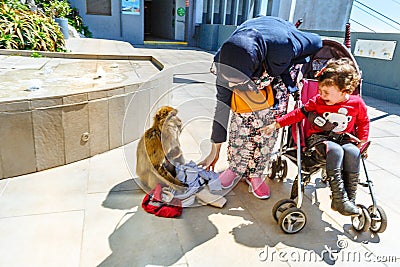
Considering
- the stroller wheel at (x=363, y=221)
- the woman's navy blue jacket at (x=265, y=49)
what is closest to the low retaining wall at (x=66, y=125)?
the woman's navy blue jacket at (x=265, y=49)

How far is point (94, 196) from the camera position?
86.8 inches

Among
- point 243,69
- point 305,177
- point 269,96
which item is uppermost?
point 243,69

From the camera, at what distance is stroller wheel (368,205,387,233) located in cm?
188

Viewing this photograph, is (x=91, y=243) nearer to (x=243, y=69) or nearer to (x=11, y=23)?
(x=243, y=69)

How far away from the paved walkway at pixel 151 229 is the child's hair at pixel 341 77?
0.89m

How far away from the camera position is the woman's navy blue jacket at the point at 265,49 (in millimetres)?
1701

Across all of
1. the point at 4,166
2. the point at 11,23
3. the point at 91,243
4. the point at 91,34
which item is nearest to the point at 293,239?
the point at 91,243

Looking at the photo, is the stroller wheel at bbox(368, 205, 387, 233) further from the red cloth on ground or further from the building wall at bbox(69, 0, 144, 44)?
the building wall at bbox(69, 0, 144, 44)

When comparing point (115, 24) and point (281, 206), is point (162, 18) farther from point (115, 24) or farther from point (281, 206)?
point (281, 206)

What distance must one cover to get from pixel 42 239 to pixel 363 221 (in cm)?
189

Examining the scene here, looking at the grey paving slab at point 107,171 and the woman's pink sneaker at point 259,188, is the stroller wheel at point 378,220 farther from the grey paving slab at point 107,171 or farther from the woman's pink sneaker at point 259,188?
the grey paving slab at point 107,171

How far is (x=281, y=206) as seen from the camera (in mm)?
1947

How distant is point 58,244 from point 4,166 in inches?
37.3

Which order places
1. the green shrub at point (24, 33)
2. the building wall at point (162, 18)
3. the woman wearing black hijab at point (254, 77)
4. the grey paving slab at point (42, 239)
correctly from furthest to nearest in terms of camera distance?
1. the building wall at point (162, 18)
2. the green shrub at point (24, 33)
3. the woman wearing black hijab at point (254, 77)
4. the grey paving slab at point (42, 239)
